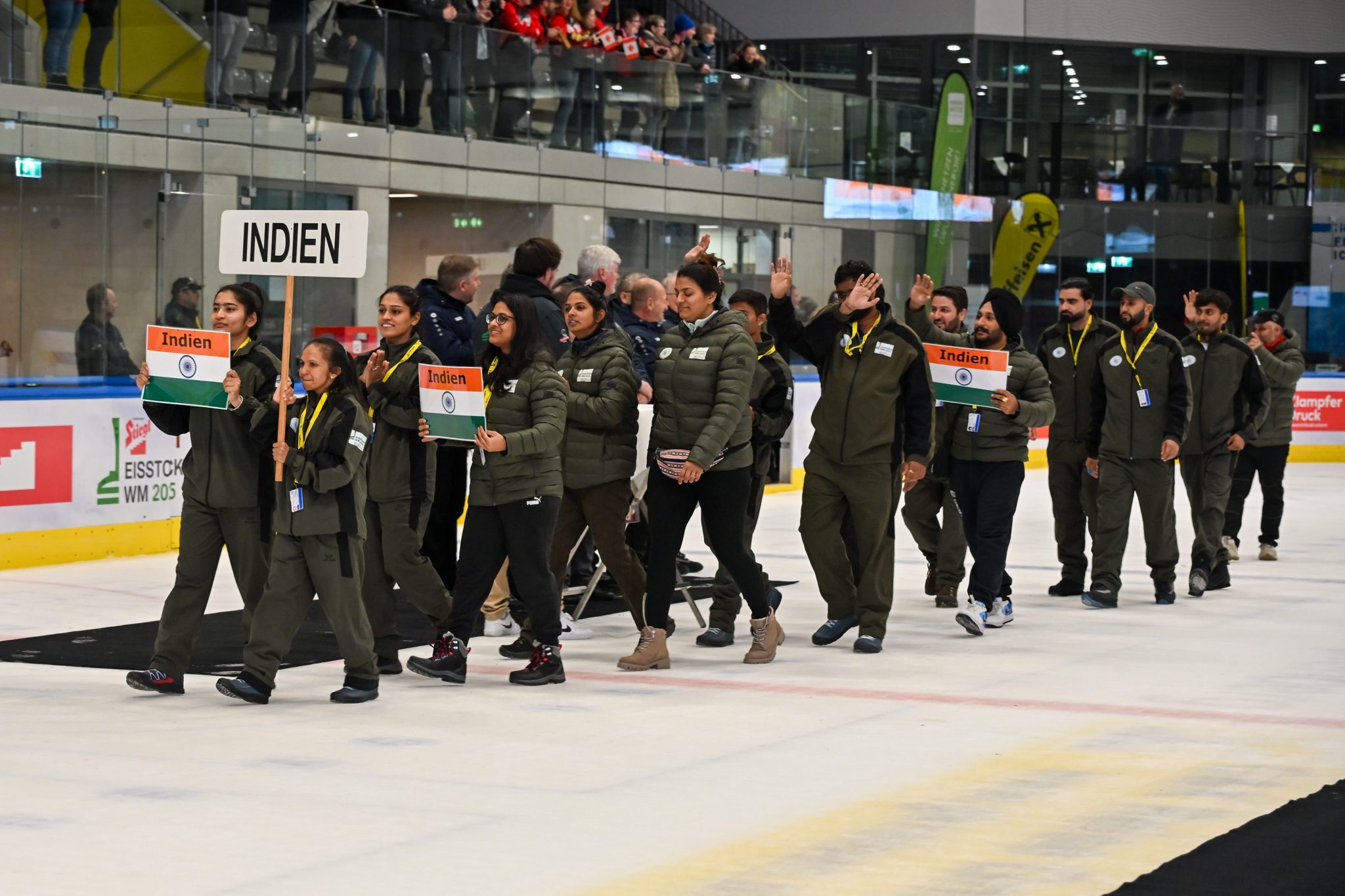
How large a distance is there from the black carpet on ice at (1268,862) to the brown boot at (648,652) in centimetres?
313

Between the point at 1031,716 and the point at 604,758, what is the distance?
1815 millimetres

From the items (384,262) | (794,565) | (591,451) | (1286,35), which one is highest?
(1286,35)

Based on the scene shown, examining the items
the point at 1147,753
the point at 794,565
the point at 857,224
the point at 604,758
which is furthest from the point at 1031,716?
the point at 857,224

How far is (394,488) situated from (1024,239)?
19.9 metres

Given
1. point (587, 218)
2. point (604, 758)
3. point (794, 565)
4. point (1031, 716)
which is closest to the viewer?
point (604, 758)

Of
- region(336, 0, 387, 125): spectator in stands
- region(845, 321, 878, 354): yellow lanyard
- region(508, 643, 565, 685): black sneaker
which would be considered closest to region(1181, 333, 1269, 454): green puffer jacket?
region(845, 321, 878, 354): yellow lanyard

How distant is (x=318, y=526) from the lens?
6934 mm

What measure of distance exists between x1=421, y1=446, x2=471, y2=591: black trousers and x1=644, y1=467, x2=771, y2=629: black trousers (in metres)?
0.99

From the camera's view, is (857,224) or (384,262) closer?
(384,262)

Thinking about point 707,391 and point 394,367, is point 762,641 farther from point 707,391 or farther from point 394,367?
point 394,367

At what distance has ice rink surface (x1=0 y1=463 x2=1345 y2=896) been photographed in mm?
4727

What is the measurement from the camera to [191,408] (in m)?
7.30

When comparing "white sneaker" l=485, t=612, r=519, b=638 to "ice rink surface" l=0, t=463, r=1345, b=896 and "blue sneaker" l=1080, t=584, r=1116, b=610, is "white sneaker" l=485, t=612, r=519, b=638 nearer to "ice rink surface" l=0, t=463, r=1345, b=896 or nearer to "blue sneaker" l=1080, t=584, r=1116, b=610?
"ice rink surface" l=0, t=463, r=1345, b=896

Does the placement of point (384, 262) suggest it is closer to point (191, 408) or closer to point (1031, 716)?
point (191, 408)
